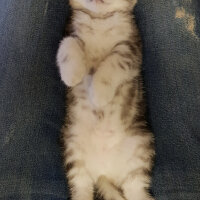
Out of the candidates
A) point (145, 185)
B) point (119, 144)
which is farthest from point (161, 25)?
point (145, 185)

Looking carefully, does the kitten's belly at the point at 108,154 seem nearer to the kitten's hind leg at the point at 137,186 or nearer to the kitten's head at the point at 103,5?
the kitten's hind leg at the point at 137,186

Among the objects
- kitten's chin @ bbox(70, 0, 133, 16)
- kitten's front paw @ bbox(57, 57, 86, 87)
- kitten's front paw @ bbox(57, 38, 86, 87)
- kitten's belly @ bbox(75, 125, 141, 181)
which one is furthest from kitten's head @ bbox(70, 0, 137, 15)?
kitten's belly @ bbox(75, 125, 141, 181)

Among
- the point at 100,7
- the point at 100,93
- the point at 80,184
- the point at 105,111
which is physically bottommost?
the point at 80,184

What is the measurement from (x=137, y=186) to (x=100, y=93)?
1.17 feet

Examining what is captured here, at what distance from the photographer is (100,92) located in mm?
1205

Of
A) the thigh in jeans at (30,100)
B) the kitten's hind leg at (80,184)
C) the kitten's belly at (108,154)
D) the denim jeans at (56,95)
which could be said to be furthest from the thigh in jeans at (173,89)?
the thigh in jeans at (30,100)

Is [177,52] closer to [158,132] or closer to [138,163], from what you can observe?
[158,132]

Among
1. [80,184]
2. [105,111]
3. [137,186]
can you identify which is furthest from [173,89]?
[80,184]

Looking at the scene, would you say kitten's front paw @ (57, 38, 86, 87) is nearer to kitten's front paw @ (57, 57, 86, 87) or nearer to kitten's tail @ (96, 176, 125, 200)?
kitten's front paw @ (57, 57, 86, 87)

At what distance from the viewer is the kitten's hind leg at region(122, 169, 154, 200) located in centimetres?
123

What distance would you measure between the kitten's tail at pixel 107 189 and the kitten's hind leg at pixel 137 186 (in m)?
0.03

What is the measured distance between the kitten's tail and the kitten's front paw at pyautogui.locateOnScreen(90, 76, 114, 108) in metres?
0.28

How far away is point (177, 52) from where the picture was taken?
4.37ft

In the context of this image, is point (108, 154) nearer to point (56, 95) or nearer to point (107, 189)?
point (107, 189)
